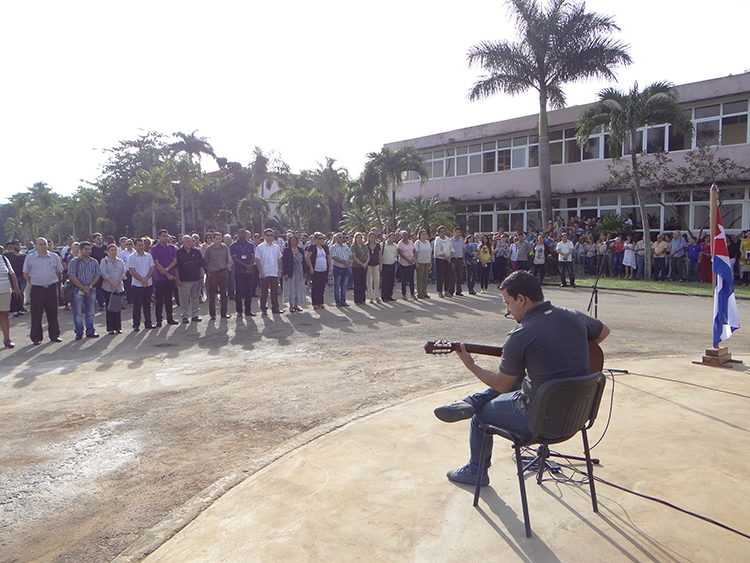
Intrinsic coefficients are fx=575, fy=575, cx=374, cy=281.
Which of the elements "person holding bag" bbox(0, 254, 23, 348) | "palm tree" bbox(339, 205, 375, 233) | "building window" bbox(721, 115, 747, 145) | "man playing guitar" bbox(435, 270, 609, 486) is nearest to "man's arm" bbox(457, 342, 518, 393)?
"man playing guitar" bbox(435, 270, 609, 486)

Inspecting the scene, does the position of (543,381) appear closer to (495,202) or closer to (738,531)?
(738,531)

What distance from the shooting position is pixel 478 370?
11.8ft

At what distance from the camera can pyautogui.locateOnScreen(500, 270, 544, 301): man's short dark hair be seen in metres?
3.58

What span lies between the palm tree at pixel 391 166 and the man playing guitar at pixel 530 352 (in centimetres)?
2614

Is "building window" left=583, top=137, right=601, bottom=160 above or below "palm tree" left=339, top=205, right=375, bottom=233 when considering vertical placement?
above

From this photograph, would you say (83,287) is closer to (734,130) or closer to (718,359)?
(718,359)

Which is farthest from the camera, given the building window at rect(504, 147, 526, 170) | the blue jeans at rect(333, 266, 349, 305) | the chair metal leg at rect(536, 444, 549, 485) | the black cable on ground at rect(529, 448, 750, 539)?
the building window at rect(504, 147, 526, 170)

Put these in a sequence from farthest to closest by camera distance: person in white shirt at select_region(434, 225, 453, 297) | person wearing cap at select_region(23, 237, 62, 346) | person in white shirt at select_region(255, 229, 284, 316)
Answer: person in white shirt at select_region(434, 225, 453, 297), person in white shirt at select_region(255, 229, 284, 316), person wearing cap at select_region(23, 237, 62, 346)

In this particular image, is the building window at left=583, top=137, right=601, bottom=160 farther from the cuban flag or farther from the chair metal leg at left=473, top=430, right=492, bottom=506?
the chair metal leg at left=473, top=430, right=492, bottom=506

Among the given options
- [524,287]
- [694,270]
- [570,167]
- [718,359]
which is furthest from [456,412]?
[570,167]

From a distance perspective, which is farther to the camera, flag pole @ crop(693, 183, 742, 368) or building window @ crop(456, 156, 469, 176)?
building window @ crop(456, 156, 469, 176)

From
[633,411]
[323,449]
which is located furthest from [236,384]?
[633,411]

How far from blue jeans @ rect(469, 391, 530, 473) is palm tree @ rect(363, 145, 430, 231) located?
85.4ft

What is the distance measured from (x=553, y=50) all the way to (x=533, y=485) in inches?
1003
